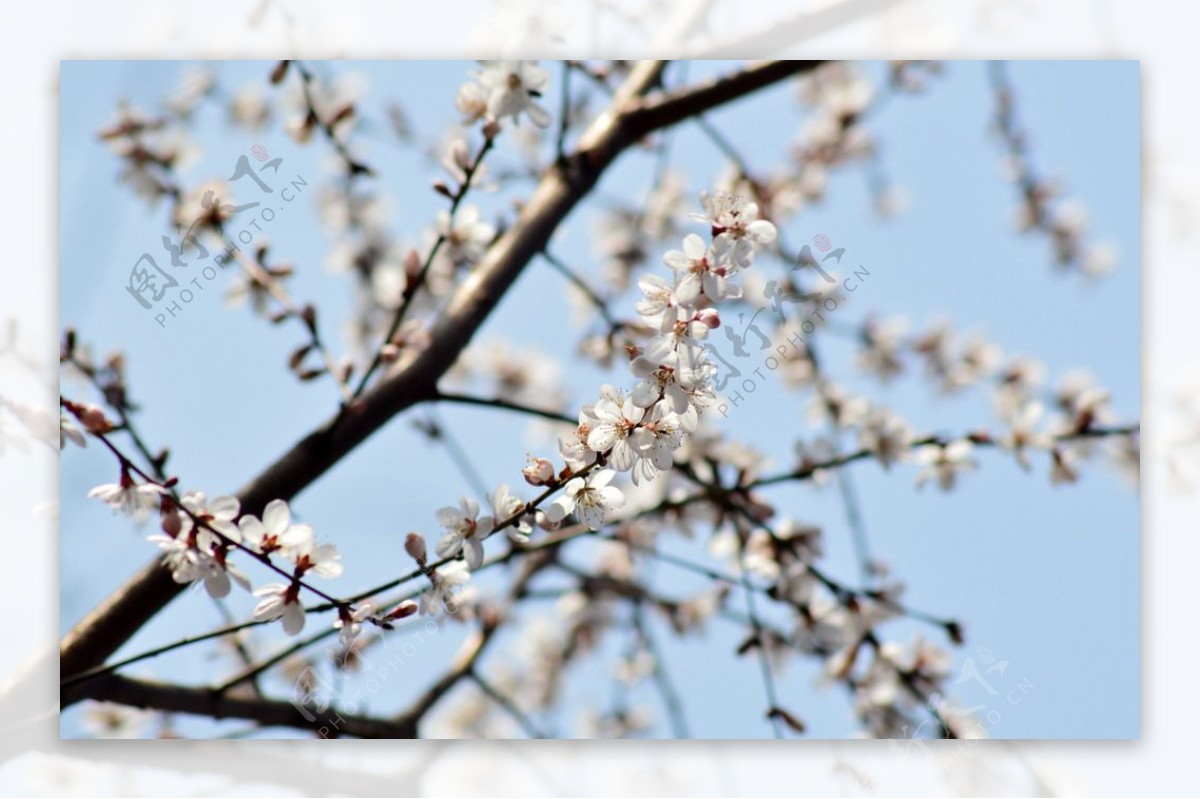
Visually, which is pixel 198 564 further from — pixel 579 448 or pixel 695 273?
pixel 695 273

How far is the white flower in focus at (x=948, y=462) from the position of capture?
1.54m

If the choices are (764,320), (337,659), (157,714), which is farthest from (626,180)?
(157,714)

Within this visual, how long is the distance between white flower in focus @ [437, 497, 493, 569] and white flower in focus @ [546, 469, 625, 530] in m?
0.10

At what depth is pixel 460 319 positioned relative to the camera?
1.40m

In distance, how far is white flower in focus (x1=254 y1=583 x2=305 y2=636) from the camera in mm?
1111

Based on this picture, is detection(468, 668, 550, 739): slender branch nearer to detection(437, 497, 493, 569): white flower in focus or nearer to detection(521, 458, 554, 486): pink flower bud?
detection(437, 497, 493, 569): white flower in focus

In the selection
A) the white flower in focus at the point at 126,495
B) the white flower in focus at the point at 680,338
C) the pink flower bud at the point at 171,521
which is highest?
the white flower in focus at the point at 680,338

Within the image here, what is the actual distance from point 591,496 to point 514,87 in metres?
0.63

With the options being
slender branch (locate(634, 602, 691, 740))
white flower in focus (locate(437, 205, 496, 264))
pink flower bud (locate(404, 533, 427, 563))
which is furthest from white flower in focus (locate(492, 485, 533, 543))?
slender branch (locate(634, 602, 691, 740))

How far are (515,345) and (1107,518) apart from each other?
105 centimetres

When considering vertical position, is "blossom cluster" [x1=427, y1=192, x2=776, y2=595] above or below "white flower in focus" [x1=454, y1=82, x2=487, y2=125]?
below

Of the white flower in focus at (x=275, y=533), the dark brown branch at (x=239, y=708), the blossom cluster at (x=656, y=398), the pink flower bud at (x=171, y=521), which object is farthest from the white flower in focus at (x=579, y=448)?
the dark brown branch at (x=239, y=708)

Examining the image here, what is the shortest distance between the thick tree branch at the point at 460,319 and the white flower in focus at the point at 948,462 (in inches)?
26.2
